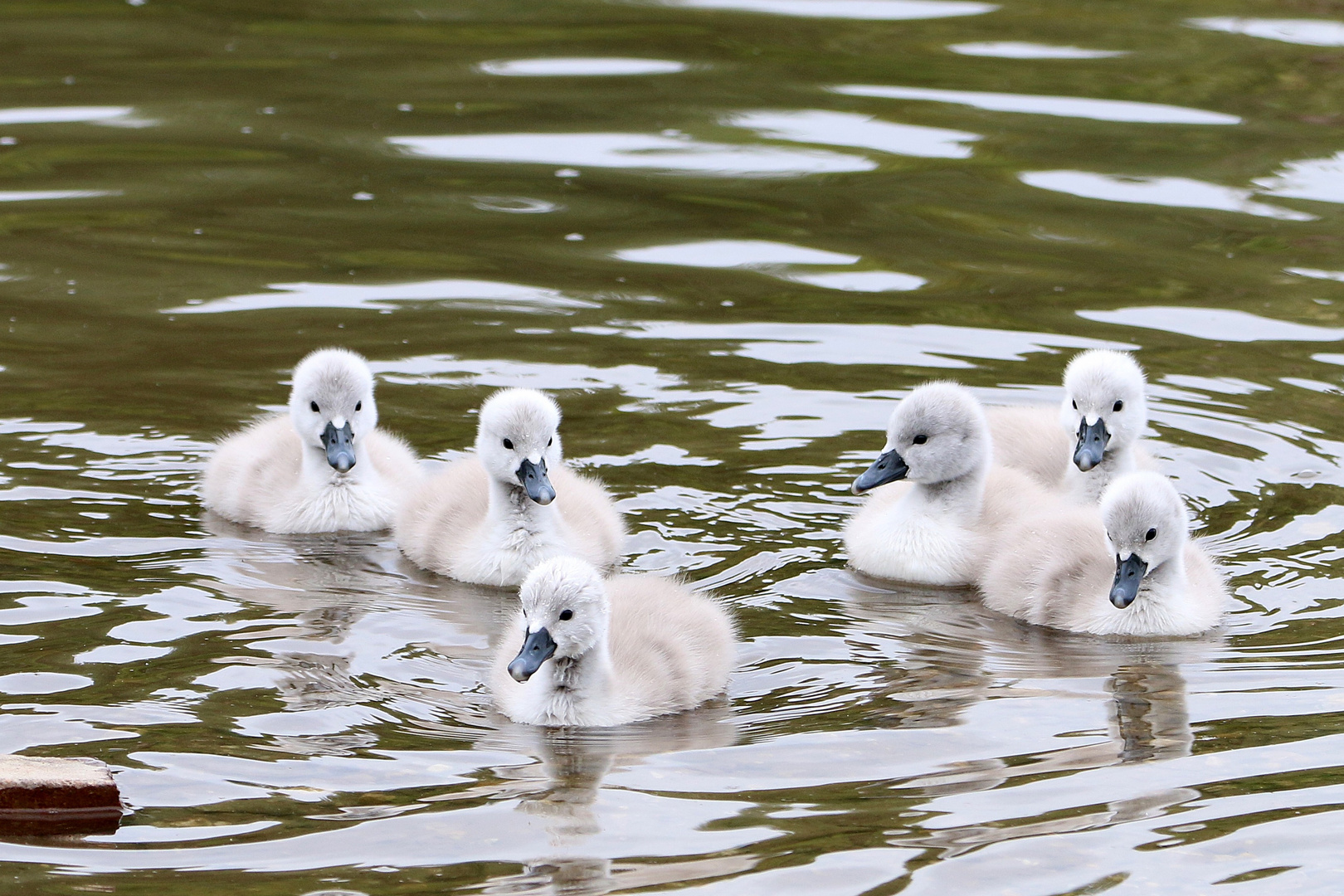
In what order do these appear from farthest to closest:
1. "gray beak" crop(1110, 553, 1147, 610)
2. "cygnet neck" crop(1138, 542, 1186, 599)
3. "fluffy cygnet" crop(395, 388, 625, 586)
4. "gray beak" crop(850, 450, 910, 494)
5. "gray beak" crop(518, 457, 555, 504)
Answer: "gray beak" crop(850, 450, 910, 494) < "fluffy cygnet" crop(395, 388, 625, 586) < "gray beak" crop(518, 457, 555, 504) < "cygnet neck" crop(1138, 542, 1186, 599) < "gray beak" crop(1110, 553, 1147, 610)

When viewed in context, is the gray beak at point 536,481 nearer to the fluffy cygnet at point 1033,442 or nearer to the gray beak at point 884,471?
the gray beak at point 884,471

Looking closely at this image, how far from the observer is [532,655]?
5664 mm

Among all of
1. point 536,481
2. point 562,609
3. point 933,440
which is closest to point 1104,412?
point 933,440

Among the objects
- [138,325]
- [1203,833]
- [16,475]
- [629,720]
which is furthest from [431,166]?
[1203,833]

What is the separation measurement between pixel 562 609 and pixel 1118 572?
6.25ft

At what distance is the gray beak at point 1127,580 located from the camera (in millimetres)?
6473

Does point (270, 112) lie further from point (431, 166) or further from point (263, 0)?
point (263, 0)

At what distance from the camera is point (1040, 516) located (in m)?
7.17

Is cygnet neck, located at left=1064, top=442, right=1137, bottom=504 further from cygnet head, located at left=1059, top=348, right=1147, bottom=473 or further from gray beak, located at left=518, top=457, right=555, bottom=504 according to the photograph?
gray beak, located at left=518, top=457, right=555, bottom=504

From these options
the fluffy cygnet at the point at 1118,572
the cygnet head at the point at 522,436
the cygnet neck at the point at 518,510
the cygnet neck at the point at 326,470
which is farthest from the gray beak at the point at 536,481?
the fluffy cygnet at the point at 1118,572

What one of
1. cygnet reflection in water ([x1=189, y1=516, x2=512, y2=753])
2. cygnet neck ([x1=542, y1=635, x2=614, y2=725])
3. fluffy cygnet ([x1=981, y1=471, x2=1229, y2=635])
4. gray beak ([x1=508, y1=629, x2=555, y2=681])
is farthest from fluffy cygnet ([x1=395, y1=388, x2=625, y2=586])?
fluffy cygnet ([x1=981, y1=471, x2=1229, y2=635])

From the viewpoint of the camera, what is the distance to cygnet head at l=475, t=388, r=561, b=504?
23.0 ft

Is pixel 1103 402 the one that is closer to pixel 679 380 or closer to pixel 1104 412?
pixel 1104 412

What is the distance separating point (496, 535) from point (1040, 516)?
6.24 feet
